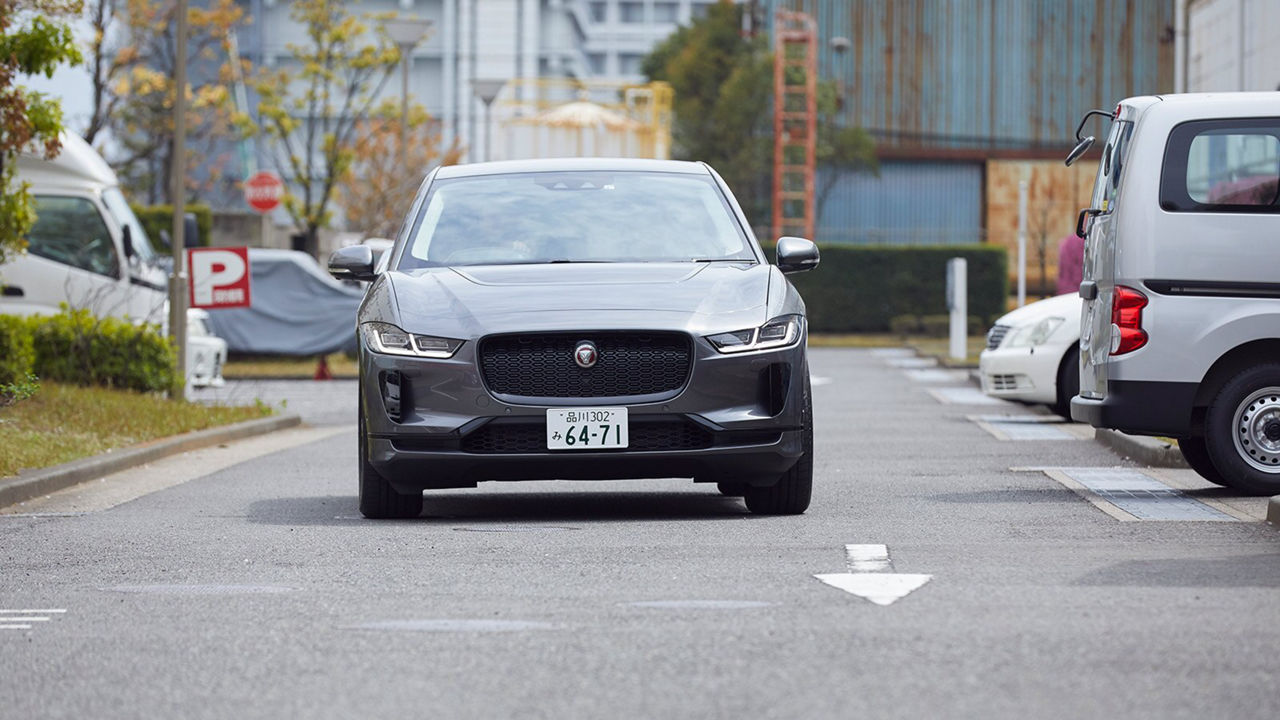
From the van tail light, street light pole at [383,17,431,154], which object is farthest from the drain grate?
street light pole at [383,17,431,154]

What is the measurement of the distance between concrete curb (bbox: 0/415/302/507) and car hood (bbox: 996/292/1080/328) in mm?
6273

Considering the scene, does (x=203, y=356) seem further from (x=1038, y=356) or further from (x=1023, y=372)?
(x=1038, y=356)

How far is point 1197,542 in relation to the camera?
8031 millimetres

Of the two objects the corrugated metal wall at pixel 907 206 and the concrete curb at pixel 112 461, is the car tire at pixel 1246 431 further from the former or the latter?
the corrugated metal wall at pixel 907 206

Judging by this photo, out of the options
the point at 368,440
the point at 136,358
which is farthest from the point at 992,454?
the point at 136,358

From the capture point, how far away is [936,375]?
28.1m

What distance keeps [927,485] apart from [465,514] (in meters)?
2.78

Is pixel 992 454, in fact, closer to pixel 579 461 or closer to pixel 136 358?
pixel 579 461

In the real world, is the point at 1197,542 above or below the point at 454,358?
below

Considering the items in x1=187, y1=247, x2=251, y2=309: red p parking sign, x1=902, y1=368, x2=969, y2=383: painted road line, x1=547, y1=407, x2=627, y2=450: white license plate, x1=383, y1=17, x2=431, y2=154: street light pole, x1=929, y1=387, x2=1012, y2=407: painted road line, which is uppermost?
x1=383, y1=17, x2=431, y2=154: street light pole

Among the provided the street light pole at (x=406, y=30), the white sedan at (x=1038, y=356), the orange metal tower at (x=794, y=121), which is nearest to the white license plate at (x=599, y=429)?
the white sedan at (x=1038, y=356)

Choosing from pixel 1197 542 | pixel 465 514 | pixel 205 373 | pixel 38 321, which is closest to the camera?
pixel 1197 542

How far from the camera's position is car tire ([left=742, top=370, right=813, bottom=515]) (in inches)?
361

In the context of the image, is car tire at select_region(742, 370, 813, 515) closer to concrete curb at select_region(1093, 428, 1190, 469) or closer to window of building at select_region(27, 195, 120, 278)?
concrete curb at select_region(1093, 428, 1190, 469)
